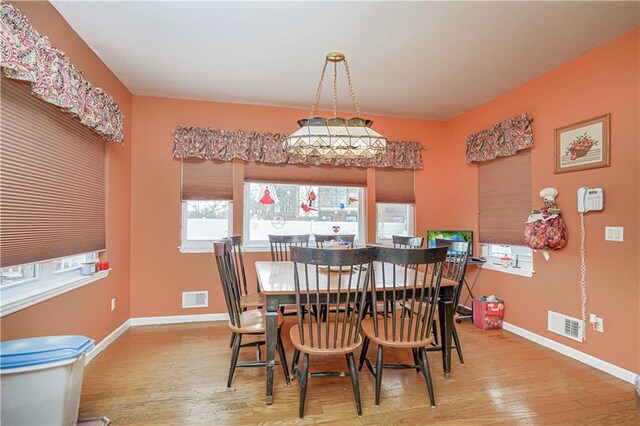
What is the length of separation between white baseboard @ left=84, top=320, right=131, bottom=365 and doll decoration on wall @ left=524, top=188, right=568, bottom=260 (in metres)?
4.14

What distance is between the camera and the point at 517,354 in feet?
9.36

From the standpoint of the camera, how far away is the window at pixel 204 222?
3789mm

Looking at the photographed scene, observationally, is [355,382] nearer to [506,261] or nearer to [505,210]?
[506,261]

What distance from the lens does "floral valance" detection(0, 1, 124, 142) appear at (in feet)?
5.33

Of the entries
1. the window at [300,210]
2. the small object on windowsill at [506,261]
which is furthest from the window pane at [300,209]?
the small object on windowsill at [506,261]

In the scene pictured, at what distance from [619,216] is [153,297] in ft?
15.1

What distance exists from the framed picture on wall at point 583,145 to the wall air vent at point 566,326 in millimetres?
1362

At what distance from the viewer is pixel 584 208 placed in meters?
2.67

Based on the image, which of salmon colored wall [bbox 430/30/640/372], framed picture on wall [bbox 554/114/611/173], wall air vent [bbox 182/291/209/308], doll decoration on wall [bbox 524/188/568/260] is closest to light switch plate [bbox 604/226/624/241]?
salmon colored wall [bbox 430/30/640/372]

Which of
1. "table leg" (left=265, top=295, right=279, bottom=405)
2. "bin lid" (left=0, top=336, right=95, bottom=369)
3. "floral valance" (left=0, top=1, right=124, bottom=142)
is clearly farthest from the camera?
"table leg" (left=265, top=295, right=279, bottom=405)

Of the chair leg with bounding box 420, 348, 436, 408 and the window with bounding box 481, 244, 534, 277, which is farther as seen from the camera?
the window with bounding box 481, 244, 534, 277

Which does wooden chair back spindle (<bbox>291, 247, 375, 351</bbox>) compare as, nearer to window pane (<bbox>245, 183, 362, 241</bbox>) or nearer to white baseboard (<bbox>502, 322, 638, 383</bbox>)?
window pane (<bbox>245, 183, 362, 241</bbox>)

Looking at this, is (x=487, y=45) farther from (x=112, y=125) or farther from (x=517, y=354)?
(x=112, y=125)

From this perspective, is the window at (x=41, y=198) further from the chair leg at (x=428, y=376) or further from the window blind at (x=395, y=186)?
the window blind at (x=395, y=186)
